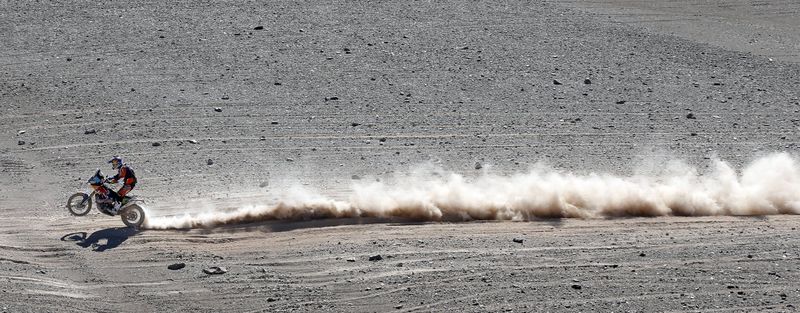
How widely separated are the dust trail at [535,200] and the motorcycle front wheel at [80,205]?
1168mm

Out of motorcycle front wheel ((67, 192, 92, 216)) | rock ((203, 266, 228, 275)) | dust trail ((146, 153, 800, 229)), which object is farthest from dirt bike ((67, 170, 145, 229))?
rock ((203, 266, 228, 275))

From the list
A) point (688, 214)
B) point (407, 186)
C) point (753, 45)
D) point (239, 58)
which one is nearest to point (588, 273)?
point (688, 214)

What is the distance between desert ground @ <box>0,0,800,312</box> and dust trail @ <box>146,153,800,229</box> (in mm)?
129

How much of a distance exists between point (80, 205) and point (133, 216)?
1082 millimetres

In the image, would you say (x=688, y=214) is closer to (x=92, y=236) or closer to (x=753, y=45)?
(x=92, y=236)

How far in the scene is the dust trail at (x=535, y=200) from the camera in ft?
73.2

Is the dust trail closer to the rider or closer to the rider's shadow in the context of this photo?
the rider's shadow

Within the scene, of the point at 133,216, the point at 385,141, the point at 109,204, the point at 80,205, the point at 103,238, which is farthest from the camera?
the point at 385,141

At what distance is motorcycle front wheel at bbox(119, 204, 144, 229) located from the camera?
21484 millimetres

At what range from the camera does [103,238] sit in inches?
827

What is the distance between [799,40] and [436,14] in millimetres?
11661

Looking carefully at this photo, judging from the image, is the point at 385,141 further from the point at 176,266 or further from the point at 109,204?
the point at 176,266

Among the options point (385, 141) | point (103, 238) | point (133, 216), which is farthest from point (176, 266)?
point (385, 141)

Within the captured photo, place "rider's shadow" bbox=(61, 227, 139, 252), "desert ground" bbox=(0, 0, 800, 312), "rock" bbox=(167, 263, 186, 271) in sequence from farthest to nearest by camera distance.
A: "rider's shadow" bbox=(61, 227, 139, 252) < "rock" bbox=(167, 263, 186, 271) < "desert ground" bbox=(0, 0, 800, 312)
